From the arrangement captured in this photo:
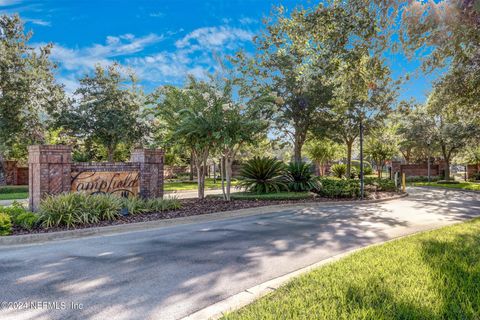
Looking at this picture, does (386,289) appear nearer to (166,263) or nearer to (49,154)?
(166,263)

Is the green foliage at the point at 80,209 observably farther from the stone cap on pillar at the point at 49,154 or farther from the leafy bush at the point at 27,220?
the stone cap on pillar at the point at 49,154

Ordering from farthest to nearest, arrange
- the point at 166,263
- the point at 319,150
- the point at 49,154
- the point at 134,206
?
1. the point at 319,150
2. the point at 134,206
3. the point at 49,154
4. the point at 166,263

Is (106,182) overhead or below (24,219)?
overhead

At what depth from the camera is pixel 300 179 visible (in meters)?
15.0

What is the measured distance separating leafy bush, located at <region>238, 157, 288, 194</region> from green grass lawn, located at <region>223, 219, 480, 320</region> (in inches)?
365

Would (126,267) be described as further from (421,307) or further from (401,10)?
(401,10)

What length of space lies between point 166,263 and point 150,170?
6687 millimetres

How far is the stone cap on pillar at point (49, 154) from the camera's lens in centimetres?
873

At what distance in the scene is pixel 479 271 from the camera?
403 centimetres

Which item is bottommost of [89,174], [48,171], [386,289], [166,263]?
[166,263]

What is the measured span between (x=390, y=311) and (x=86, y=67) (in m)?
22.1

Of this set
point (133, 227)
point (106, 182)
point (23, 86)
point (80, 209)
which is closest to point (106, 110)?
point (23, 86)

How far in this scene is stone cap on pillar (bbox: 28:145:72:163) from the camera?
873cm

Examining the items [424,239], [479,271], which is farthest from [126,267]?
[424,239]
